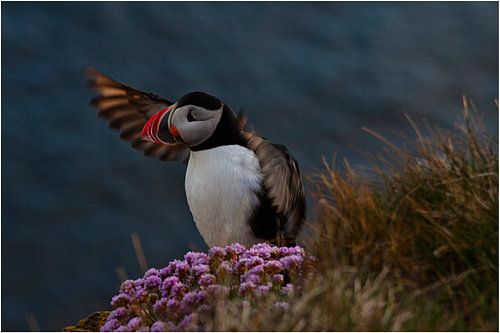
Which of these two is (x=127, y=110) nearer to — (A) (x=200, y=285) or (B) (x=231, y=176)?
(B) (x=231, y=176)

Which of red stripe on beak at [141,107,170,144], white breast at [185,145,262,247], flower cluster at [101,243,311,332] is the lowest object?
flower cluster at [101,243,311,332]

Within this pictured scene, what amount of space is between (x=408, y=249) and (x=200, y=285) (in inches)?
55.6

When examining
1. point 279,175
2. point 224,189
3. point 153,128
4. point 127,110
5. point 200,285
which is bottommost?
point 200,285

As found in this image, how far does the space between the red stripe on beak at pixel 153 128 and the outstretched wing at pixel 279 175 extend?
667 millimetres

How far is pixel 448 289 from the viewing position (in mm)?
5844

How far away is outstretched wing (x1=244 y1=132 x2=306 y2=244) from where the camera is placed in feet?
23.2

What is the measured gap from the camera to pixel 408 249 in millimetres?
6117

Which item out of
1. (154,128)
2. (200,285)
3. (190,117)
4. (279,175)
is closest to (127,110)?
(154,128)

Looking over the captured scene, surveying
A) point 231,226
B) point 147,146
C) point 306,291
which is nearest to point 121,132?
point 147,146

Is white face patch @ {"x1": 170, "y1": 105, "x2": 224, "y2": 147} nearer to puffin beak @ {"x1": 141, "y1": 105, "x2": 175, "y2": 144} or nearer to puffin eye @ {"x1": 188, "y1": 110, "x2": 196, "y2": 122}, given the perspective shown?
puffin eye @ {"x1": 188, "y1": 110, "x2": 196, "y2": 122}

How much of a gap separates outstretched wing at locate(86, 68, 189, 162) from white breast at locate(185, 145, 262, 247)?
0.87m

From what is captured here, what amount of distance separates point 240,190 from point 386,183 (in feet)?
3.76

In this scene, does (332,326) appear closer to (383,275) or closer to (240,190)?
(383,275)

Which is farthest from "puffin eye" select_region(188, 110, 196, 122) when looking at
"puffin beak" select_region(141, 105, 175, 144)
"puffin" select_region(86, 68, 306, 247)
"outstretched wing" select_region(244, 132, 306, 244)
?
"outstretched wing" select_region(244, 132, 306, 244)
